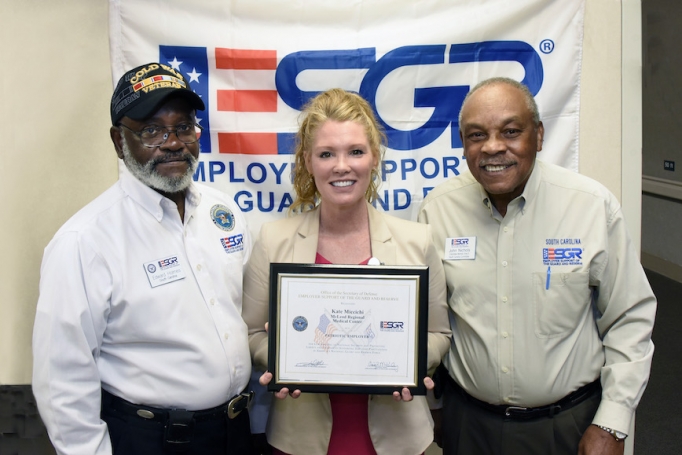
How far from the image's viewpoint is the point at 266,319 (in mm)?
2117

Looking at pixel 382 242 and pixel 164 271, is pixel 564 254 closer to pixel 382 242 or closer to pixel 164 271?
pixel 382 242

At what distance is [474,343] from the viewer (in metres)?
2.16

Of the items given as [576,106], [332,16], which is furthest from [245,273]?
[576,106]

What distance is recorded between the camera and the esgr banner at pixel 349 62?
2.74 metres

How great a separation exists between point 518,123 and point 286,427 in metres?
1.34

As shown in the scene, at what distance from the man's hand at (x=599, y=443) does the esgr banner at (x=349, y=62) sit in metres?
1.31

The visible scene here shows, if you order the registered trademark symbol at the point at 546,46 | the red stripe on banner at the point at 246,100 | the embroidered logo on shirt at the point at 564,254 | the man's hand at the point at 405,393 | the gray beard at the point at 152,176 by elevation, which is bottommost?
the man's hand at the point at 405,393

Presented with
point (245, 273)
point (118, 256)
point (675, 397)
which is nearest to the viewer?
point (118, 256)

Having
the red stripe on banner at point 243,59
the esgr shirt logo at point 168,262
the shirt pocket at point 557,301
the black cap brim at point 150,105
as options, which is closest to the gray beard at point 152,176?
the black cap brim at point 150,105

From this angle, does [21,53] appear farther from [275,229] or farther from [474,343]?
[474,343]

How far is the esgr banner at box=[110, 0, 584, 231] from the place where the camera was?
8.98 ft

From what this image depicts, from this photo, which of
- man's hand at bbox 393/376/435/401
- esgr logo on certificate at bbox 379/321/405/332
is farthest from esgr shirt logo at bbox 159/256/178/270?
man's hand at bbox 393/376/435/401

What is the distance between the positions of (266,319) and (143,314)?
44 cm
